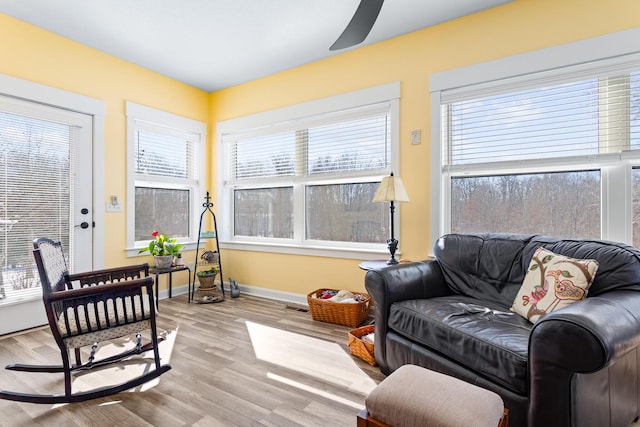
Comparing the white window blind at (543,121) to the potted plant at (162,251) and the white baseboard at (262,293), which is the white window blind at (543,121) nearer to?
the white baseboard at (262,293)

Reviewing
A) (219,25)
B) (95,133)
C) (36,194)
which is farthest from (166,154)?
(219,25)

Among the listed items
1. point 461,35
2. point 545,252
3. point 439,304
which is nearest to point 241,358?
point 439,304

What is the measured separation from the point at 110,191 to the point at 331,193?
2343 millimetres

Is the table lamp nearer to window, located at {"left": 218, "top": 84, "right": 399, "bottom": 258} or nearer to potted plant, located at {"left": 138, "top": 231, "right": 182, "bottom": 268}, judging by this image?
window, located at {"left": 218, "top": 84, "right": 399, "bottom": 258}

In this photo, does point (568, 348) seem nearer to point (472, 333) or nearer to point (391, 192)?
point (472, 333)

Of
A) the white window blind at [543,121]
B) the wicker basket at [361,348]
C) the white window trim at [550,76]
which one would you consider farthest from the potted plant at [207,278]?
the white window blind at [543,121]

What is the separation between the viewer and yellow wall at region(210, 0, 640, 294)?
2.48 meters

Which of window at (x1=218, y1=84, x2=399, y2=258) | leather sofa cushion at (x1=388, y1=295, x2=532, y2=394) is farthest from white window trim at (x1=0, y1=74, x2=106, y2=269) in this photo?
leather sofa cushion at (x1=388, y1=295, x2=532, y2=394)

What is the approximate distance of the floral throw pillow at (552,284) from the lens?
175cm

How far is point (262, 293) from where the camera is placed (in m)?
4.11

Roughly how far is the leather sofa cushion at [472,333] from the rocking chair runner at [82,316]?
61.8 inches

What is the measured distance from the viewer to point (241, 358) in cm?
242

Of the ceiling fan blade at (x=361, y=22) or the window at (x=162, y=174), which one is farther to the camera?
the window at (x=162, y=174)

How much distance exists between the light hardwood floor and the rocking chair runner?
59mm
